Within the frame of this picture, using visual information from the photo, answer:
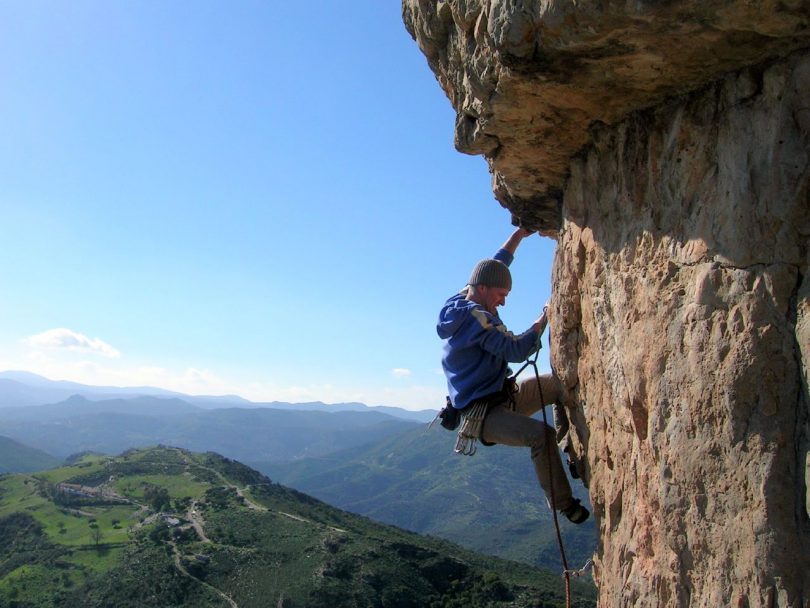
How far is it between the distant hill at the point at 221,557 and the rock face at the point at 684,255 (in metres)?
59.8

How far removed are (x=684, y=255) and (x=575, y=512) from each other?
109 inches

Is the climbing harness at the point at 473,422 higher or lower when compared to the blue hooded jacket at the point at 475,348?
lower

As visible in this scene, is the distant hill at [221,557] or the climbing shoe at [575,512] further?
the distant hill at [221,557]

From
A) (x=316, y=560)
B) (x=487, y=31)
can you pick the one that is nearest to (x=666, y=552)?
(x=487, y=31)

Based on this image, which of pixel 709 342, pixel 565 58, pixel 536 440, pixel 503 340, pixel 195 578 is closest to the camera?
pixel 709 342

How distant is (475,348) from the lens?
6.04 metres

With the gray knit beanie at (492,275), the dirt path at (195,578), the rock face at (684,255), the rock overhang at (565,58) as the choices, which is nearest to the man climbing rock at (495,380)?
the gray knit beanie at (492,275)

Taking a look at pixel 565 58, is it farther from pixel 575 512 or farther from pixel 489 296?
pixel 575 512

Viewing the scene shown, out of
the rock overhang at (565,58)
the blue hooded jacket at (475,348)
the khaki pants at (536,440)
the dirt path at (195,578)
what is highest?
the rock overhang at (565,58)

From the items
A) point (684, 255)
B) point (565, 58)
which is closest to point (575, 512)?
point (684, 255)

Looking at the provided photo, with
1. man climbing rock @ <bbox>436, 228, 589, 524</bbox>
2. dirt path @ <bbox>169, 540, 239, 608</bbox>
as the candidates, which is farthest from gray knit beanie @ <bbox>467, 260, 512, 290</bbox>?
dirt path @ <bbox>169, 540, 239, 608</bbox>

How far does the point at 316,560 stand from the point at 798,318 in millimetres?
70418

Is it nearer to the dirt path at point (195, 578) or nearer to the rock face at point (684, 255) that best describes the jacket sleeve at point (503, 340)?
the rock face at point (684, 255)

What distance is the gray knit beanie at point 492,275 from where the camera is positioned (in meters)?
6.13
